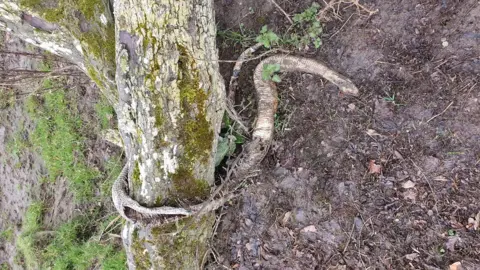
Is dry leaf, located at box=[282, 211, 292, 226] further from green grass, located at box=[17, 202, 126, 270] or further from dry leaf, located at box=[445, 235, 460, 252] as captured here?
green grass, located at box=[17, 202, 126, 270]

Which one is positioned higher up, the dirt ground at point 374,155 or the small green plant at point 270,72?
the small green plant at point 270,72

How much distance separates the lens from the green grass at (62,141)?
12.1 ft

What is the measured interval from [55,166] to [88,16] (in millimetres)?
1968

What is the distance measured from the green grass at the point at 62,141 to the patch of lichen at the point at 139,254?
4.25 feet

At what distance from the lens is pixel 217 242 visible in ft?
9.52

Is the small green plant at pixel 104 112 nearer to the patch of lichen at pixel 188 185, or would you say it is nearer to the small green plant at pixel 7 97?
the small green plant at pixel 7 97

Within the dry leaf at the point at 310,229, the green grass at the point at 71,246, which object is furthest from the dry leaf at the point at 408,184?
the green grass at the point at 71,246

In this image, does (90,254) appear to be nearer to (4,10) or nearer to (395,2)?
(4,10)

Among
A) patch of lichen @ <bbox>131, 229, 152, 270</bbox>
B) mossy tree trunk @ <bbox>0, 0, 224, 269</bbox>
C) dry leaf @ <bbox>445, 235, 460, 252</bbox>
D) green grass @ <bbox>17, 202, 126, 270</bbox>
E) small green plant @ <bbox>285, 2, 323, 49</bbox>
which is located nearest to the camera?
mossy tree trunk @ <bbox>0, 0, 224, 269</bbox>

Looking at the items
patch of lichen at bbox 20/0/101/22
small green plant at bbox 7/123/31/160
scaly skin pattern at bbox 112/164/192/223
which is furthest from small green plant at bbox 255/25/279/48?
small green plant at bbox 7/123/31/160

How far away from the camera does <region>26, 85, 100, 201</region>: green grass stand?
12.1 feet

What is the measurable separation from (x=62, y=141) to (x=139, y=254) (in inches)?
69.9

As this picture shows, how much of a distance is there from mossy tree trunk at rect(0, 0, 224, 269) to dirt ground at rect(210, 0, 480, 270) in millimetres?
533

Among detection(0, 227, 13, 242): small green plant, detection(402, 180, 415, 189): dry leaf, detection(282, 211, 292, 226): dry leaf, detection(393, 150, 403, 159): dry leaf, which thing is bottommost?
detection(0, 227, 13, 242): small green plant
